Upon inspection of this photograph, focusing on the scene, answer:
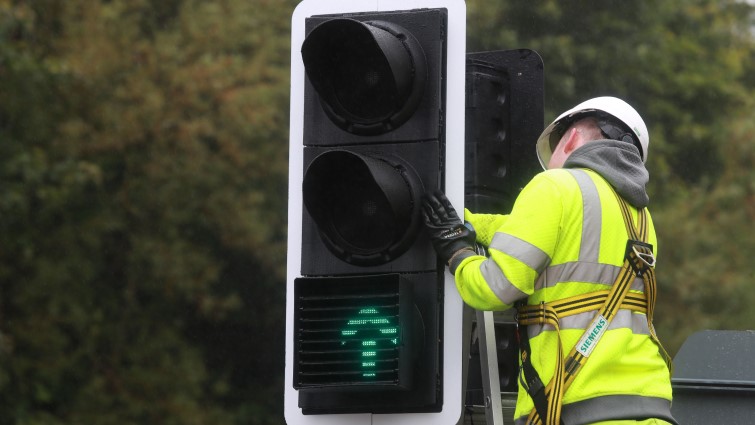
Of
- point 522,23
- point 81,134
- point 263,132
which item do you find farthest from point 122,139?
point 522,23

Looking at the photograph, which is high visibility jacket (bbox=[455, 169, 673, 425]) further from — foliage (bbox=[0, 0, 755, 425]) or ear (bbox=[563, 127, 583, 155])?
foliage (bbox=[0, 0, 755, 425])

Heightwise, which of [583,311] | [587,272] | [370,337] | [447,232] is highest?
[447,232]

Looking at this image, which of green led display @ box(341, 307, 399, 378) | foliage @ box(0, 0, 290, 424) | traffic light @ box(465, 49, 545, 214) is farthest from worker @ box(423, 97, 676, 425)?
foliage @ box(0, 0, 290, 424)

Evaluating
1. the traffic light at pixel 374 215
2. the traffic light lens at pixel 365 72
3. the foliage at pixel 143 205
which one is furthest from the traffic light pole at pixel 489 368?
the foliage at pixel 143 205

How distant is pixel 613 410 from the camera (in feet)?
14.8

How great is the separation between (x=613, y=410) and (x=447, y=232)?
82 cm

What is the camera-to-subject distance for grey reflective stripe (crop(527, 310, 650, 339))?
15.2 ft

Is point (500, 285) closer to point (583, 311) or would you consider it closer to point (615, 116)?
point (583, 311)

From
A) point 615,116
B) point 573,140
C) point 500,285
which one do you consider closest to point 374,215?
point 500,285

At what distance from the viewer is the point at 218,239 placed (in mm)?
16453

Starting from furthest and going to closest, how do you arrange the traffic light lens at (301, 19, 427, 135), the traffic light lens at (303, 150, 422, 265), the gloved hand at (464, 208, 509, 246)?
the gloved hand at (464, 208, 509, 246) < the traffic light lens at (301, 19, 427, 135) < the traffic light lens at (303, 150, 422, 265)

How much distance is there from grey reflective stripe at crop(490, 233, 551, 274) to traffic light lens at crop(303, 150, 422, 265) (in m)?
0.41

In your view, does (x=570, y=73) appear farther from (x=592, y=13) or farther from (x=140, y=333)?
(x=140, y=333)

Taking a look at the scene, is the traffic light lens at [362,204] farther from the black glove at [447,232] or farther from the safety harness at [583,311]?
the safety harness at [583,311]
